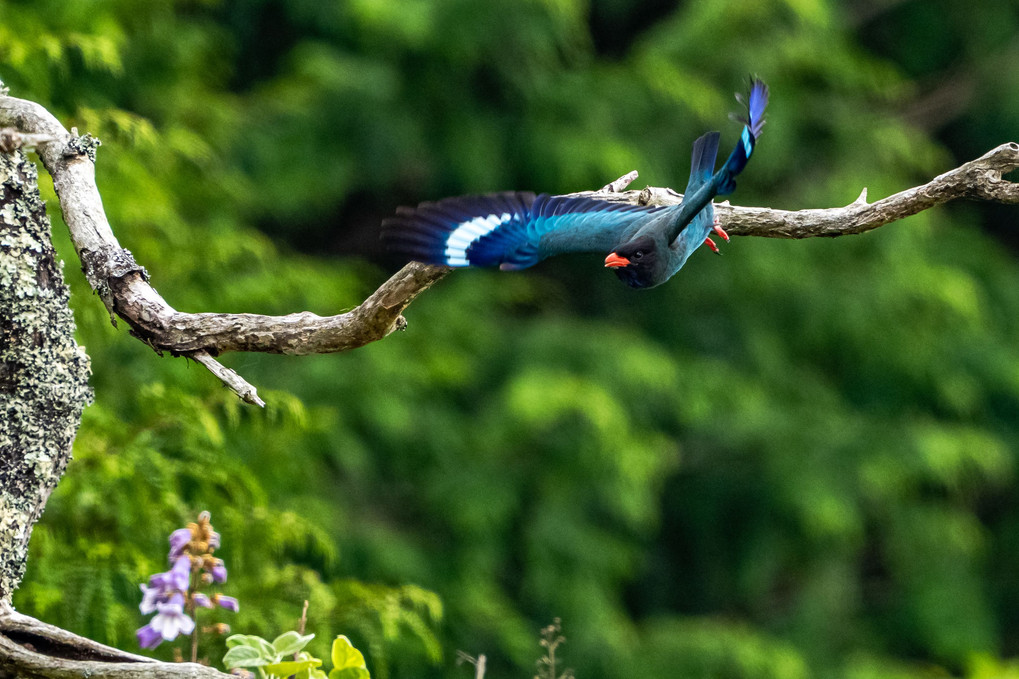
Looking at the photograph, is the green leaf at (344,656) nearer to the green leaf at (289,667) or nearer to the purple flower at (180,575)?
the green leaf at (289,667)

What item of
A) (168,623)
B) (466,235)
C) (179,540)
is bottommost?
(168,623)

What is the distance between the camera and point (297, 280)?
176 inches

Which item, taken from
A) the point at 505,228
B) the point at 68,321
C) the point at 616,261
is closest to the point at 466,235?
the point at 505,228

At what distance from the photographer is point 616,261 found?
6.27 feet

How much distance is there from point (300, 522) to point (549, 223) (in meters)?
1.19

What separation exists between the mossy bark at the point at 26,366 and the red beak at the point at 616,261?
2.71ft

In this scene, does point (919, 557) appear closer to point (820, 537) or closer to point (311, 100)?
point (820, 537)

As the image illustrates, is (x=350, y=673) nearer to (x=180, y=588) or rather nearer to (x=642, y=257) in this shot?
(x=180, y=588)

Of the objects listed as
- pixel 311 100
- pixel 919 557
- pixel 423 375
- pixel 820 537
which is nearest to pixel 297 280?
pixel 423 375

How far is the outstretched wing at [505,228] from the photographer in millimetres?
1619

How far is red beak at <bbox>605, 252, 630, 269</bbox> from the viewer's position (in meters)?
1.90

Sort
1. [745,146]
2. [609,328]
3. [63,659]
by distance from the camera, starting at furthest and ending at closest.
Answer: [609,328], [63,659], [745,146]

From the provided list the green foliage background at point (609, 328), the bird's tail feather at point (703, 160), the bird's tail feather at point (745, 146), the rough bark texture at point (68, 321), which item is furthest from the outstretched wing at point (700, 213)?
the green foliage background at point (609, 328)

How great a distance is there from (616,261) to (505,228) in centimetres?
19
